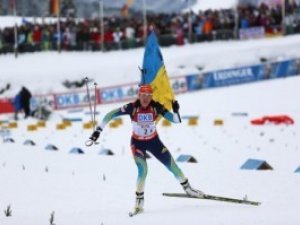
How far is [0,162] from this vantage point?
14.0 m

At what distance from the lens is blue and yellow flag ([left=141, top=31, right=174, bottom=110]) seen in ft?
39.7

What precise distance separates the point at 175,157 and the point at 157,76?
9.27 feet

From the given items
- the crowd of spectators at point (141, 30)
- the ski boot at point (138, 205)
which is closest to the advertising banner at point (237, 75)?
the crowd of spectators at point (141, 30)

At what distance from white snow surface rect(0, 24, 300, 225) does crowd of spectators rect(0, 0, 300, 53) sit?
121 cm

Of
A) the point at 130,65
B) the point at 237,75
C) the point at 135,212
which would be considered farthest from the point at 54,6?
the point at 135,212

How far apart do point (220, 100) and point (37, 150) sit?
12789mm

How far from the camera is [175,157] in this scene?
599 inches

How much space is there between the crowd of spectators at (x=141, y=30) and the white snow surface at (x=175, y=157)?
1.21 metres

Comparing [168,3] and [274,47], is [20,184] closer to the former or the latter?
[274,47]

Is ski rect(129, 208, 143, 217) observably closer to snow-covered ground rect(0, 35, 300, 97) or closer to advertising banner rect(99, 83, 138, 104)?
advertising banner rect(99, 83, 138, 104)

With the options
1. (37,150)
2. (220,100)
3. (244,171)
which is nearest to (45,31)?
(220,100)

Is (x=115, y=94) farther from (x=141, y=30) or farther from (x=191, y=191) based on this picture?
(x=191, y=191)

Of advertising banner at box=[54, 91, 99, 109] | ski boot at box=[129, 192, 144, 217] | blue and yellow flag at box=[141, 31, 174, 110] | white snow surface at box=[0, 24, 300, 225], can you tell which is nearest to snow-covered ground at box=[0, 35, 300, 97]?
white snow surface at box=[0, 24, 300, 225]

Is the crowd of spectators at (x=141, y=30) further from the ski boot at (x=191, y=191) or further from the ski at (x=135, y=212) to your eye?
the ski at (x=135, y=212)
